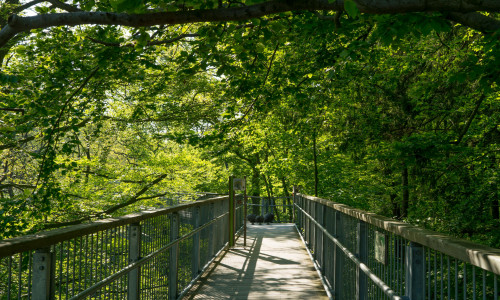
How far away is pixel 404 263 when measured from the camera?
3123 mm

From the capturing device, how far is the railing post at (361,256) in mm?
4332

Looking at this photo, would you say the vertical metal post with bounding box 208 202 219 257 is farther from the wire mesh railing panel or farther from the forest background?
the wire mesh railing panel

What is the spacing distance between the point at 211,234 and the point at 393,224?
6.56 metres

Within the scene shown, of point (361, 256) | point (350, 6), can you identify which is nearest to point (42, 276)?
point (350, 6)

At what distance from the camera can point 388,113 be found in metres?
13.3

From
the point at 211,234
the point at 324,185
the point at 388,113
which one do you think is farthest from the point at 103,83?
the point at 324,185

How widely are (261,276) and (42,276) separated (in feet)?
20.7

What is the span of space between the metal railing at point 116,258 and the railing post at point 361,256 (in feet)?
6.73

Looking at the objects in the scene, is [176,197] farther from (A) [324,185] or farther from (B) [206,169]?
(A) [324,185]

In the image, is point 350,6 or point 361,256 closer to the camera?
point 350,6

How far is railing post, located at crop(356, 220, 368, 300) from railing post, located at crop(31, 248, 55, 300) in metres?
2.84

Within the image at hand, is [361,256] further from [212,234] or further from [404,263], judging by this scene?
[212,234]

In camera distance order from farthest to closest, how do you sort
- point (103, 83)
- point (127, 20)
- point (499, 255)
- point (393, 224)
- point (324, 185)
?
point (324, 185), point (103, 83), point (127, 20), point (393, 224), point (499, 255)

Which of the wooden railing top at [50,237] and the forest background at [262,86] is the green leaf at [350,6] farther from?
the wooden railing top at [50,237]
